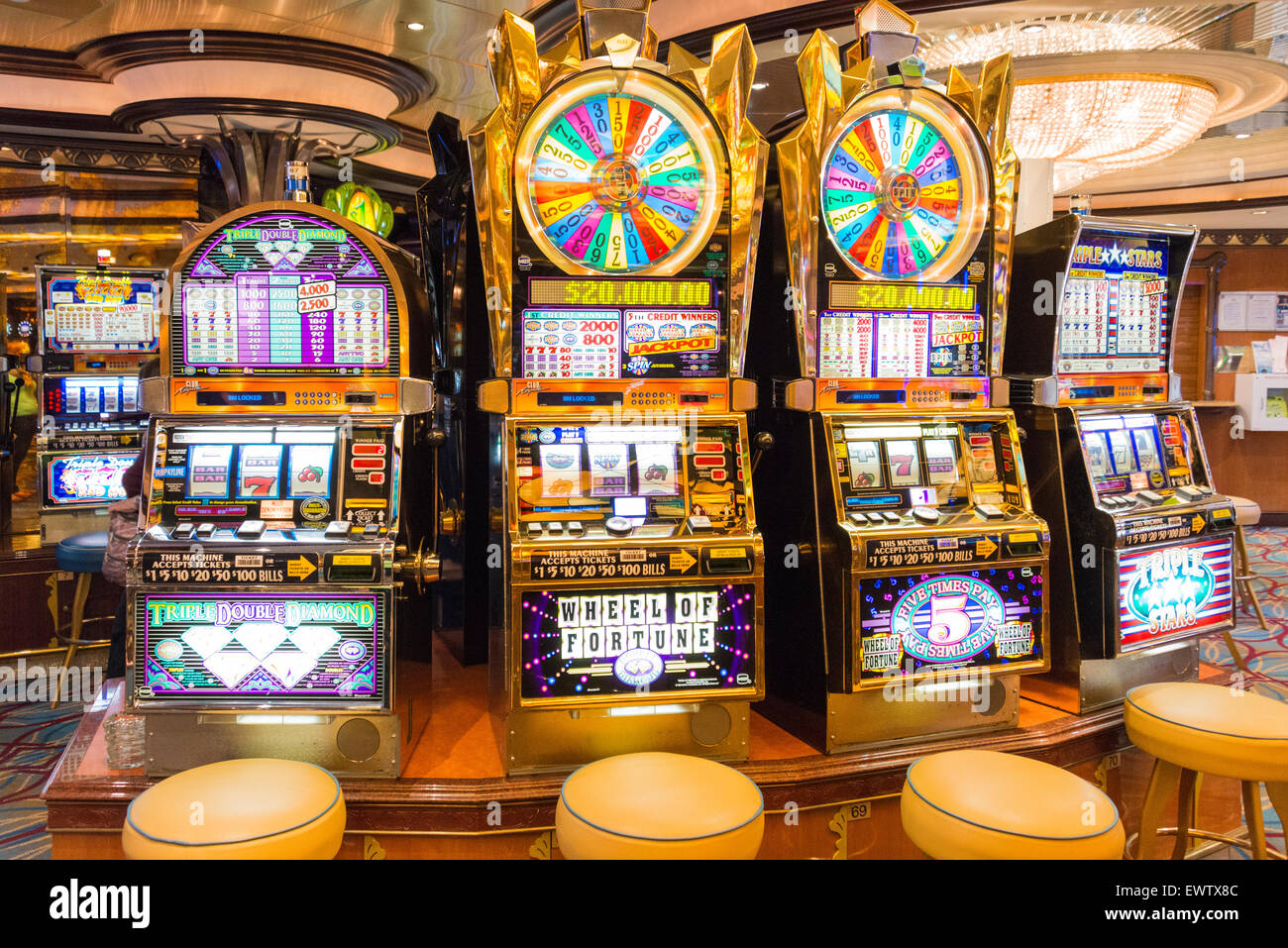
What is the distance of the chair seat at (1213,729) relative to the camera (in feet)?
8.17

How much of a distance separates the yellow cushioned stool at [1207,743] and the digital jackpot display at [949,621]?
473mm

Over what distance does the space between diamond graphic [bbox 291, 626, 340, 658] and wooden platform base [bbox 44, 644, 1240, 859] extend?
29 cm

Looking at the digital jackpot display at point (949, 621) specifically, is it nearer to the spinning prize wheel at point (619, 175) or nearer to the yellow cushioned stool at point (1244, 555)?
the yellow cushioned stool at point (1244, 555)

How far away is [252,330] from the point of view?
3020 mm

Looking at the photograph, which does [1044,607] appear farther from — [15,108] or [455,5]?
[15,108]

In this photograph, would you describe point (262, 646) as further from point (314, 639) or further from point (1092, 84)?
point (1092, 84)

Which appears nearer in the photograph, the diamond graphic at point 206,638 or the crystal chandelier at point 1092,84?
the diamond graphic at point 206,638

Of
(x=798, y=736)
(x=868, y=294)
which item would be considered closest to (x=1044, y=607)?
(x=798, y=736)

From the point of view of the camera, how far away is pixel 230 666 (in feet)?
9.26

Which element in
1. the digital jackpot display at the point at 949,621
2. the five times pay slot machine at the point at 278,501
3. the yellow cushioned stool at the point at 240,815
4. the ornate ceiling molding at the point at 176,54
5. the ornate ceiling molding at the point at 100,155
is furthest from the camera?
the ornate ceiling molding at the point at 100,155

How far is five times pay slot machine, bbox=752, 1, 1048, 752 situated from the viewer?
124 inches

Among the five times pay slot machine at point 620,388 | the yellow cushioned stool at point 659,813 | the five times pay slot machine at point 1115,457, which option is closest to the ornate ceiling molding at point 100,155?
the five times pay slot machine at point 620,388

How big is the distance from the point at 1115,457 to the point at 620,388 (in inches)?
85.1

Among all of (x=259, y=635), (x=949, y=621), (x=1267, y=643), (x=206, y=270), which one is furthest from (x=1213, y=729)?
(x=1267, y=643)
